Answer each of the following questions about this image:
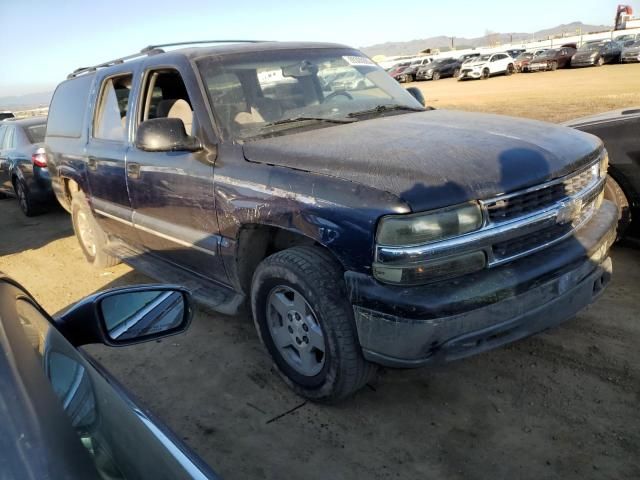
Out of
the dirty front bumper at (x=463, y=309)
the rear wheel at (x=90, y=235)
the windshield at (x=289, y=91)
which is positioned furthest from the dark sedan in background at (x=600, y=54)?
the dirty front bumper at (x=463, y=309)

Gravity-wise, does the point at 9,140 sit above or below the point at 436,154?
below

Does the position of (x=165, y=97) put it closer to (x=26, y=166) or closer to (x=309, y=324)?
(x=309, y=324)

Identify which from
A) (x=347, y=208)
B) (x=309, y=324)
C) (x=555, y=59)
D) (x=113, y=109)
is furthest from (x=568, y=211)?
(x=555, y=59)

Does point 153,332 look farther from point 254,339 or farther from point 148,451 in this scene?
point 254,339

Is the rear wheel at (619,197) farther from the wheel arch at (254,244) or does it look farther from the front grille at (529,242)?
the wheel arch at (254,244)

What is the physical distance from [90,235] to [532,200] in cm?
453

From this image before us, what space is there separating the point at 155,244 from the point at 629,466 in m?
3.45

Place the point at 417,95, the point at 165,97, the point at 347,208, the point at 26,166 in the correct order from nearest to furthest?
the point at 347,208 → the point at 165,97 → the point at 417,95 → the point at 26,166

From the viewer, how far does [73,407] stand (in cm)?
121

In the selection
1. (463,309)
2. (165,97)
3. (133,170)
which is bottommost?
(463,309)

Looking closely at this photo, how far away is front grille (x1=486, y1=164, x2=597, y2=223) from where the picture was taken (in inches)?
100

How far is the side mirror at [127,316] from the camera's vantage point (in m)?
1.74

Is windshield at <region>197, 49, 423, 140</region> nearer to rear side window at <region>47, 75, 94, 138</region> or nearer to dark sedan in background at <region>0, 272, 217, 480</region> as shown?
dark sedan in background at <region>0, 272, 217, 480</region>

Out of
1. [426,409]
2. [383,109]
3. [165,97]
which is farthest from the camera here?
[165,97]
